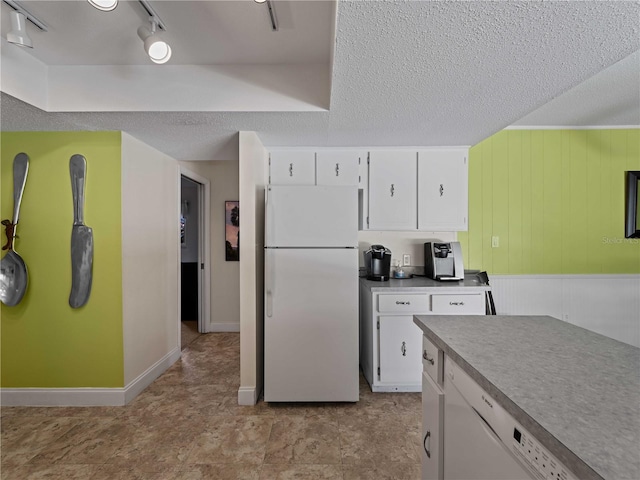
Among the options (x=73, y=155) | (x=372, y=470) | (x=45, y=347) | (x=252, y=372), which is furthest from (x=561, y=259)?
(x=45, y=347)

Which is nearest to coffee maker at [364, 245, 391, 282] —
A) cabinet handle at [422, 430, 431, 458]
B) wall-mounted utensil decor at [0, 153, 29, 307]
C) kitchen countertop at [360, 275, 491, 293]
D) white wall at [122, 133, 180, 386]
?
kitchen countertop at [360, 275, 491, 293]

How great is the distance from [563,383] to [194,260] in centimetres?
516

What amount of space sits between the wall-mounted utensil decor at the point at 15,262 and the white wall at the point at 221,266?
2107mm

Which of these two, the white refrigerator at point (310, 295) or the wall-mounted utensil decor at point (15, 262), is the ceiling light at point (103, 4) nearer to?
the white refrigerator at point (310, 295)

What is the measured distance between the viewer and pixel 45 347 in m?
2.42

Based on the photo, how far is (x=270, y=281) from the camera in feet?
7.80

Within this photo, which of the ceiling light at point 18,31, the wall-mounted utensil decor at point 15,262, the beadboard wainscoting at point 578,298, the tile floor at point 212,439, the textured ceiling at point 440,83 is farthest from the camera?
the beadboard wainscoting at point 578,298

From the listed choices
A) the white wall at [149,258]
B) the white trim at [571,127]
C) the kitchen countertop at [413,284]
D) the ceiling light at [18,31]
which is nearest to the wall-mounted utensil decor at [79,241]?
the white wall at [149,258]

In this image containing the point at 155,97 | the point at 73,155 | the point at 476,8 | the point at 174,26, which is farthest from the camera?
the point at 73,155

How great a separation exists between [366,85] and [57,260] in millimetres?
2618

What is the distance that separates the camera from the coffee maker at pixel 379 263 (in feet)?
9.32

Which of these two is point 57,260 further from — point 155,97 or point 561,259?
point 561,259

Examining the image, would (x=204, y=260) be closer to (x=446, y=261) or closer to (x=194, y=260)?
(x=194, y=260)

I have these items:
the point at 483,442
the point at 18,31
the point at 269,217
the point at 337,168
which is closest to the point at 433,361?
the point at 483,442
